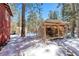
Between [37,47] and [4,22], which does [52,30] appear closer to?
[37,47]

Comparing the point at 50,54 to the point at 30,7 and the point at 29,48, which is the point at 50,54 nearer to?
the point at 29,48

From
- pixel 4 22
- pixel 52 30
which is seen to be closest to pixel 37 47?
pixel 52 30

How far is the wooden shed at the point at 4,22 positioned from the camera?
5.07ft

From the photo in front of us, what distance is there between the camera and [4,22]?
1.56 m

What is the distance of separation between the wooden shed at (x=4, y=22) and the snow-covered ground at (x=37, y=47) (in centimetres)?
5

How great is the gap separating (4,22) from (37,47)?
1.09 ft

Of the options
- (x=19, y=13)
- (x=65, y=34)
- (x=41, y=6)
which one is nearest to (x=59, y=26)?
(x=65, y=34)

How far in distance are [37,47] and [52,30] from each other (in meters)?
0.18

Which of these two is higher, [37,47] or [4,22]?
[4,22]

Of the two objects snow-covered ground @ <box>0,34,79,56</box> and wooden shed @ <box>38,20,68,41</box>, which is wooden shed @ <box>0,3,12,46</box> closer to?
snow-covered ground @ <box>0,34,79,56</box>

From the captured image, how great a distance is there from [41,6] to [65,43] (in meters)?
0.35

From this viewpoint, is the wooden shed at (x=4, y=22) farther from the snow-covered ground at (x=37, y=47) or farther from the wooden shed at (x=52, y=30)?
the wooden shed at (x=52, y=30)

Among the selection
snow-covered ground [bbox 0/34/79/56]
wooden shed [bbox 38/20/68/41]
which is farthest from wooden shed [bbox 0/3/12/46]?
wooden shed [bbox 38/20/68/41]

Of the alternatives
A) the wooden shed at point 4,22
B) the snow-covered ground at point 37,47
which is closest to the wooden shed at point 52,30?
the snow-covered ground at point 37,47
